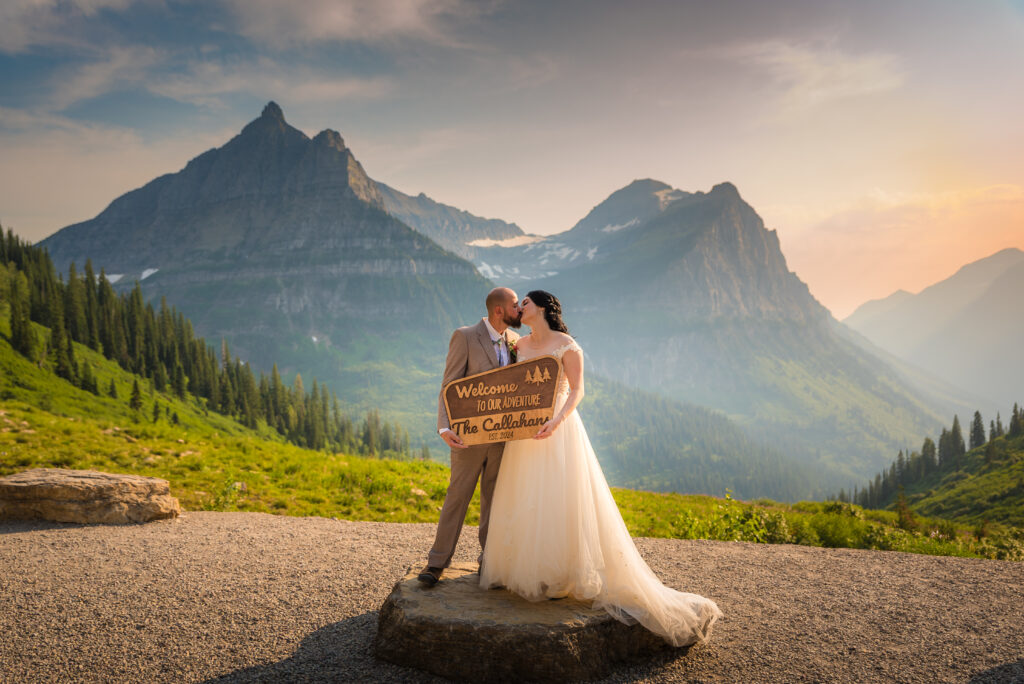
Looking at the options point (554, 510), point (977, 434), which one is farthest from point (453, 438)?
point (977, 434)

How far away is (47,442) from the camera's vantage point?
58.2 ft

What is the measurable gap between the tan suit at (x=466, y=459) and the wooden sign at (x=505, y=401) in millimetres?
229

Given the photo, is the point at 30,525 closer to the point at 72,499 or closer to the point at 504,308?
the point at 72,499

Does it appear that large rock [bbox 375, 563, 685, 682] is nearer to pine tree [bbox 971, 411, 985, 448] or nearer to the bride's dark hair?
the bride's dark hair

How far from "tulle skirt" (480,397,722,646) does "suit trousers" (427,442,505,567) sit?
0.41 metres

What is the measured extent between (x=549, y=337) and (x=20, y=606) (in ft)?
29.6

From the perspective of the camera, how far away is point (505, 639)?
6555mm

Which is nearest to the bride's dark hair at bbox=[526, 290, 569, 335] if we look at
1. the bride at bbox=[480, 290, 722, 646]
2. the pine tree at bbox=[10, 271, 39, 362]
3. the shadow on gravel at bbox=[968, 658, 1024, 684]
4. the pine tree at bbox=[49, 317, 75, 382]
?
the bride at bbox=[480, 290, 722, 646]

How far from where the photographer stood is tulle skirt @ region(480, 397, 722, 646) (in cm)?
723

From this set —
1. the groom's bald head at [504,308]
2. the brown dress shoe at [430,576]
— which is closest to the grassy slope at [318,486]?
the brown dress shoe at [430,576]

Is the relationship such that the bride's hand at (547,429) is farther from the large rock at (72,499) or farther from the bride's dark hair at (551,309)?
the large rock at (72,499)

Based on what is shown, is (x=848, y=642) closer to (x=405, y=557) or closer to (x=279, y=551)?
(x=405, y=557)

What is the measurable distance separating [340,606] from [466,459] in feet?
11.0

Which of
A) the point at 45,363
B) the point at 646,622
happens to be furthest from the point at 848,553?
the point at 45,363
